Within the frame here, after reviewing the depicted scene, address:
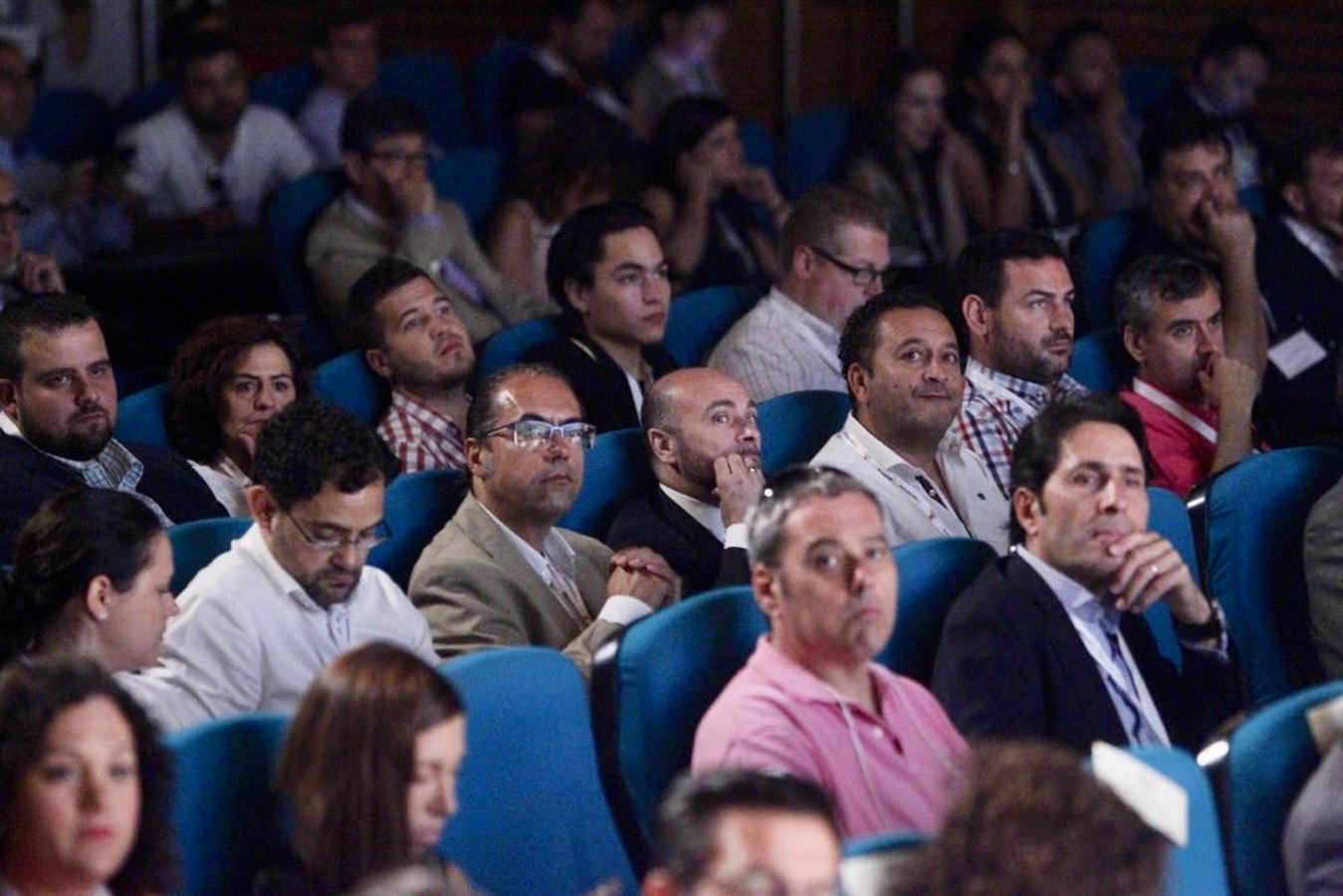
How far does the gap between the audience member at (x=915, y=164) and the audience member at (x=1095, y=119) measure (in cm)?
56

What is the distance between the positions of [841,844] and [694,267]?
344 cm

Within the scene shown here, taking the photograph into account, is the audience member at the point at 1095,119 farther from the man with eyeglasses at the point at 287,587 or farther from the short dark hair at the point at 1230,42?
the man with eyeglasses at the point at 287,587

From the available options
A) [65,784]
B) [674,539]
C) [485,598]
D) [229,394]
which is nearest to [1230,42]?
[674,539]

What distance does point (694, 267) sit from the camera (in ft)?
17.9

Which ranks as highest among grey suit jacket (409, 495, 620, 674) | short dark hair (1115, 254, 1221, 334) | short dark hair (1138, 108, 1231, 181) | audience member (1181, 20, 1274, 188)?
audience member (1181, 20, 1274, 188)

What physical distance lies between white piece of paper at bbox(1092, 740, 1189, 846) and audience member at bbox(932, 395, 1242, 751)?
417 millimetres

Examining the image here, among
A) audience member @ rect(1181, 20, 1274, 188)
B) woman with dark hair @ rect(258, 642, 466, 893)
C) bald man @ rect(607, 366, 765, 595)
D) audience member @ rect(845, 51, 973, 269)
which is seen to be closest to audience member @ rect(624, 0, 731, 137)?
audience member @ rect(845, 51, 973, 269)

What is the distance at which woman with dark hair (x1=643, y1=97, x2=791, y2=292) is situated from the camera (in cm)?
548

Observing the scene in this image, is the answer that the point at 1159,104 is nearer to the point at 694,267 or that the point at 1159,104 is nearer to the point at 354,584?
the point at 694,267

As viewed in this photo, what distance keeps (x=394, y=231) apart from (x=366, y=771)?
3143mm

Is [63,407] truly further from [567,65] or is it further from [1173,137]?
[567,65]

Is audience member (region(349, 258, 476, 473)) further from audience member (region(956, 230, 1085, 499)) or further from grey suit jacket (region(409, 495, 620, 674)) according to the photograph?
audience member (region(956, 230, 1085, 499))

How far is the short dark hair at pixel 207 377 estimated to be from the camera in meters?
3.82

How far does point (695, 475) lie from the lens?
144 inches
